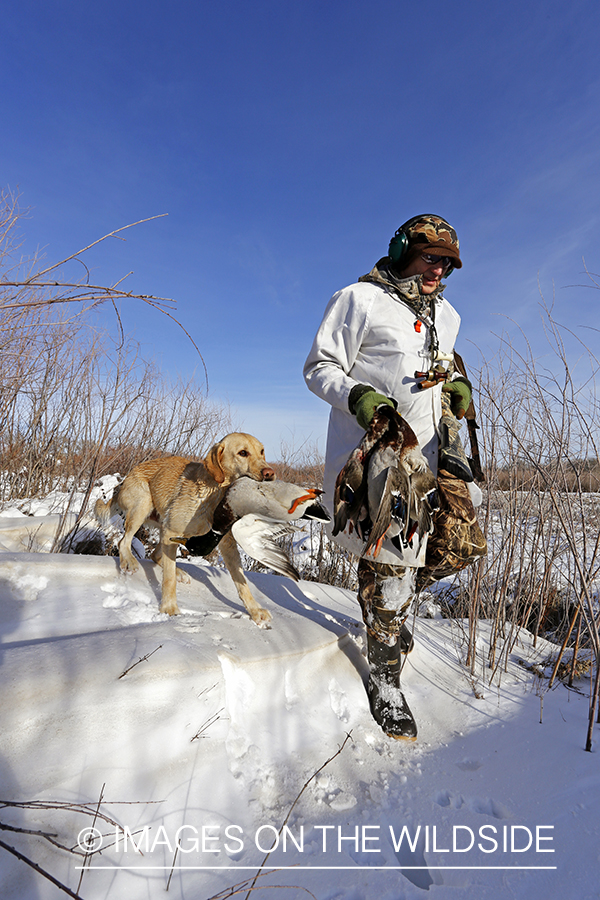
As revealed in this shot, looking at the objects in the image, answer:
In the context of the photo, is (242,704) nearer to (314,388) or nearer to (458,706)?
(458,706)

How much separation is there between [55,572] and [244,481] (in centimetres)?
113

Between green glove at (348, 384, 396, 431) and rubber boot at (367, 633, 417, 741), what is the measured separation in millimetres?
968

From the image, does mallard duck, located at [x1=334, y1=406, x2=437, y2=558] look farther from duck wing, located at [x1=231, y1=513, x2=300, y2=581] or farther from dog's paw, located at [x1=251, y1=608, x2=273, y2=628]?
dog's paw, located at [x1=251, y1=608, x2=273, y2=628]

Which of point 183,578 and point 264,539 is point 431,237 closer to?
point 264,539

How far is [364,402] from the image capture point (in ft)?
5.19

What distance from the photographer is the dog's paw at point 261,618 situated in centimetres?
205

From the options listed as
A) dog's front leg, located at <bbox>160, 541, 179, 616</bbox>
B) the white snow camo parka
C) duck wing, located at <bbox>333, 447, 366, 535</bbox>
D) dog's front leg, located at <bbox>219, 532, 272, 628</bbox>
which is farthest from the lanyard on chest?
dog's front leg, located at <bbox>160, 541, 179, 616</bbox>

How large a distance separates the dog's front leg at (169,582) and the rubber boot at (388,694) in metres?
0.89

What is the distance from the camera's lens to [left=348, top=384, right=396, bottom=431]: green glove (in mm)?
1571

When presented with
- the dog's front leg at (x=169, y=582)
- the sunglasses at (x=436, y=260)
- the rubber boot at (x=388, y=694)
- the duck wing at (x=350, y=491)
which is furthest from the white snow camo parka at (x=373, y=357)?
the dog's front leg at (x=169, y=582)

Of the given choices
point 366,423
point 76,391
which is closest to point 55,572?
point 366,423

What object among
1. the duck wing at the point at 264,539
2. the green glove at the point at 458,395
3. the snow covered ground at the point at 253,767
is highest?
the green glove at the point at 458,395

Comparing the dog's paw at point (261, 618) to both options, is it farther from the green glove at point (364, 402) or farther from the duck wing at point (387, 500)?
the green glove at point (364, 402)

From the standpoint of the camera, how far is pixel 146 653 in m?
1.53
